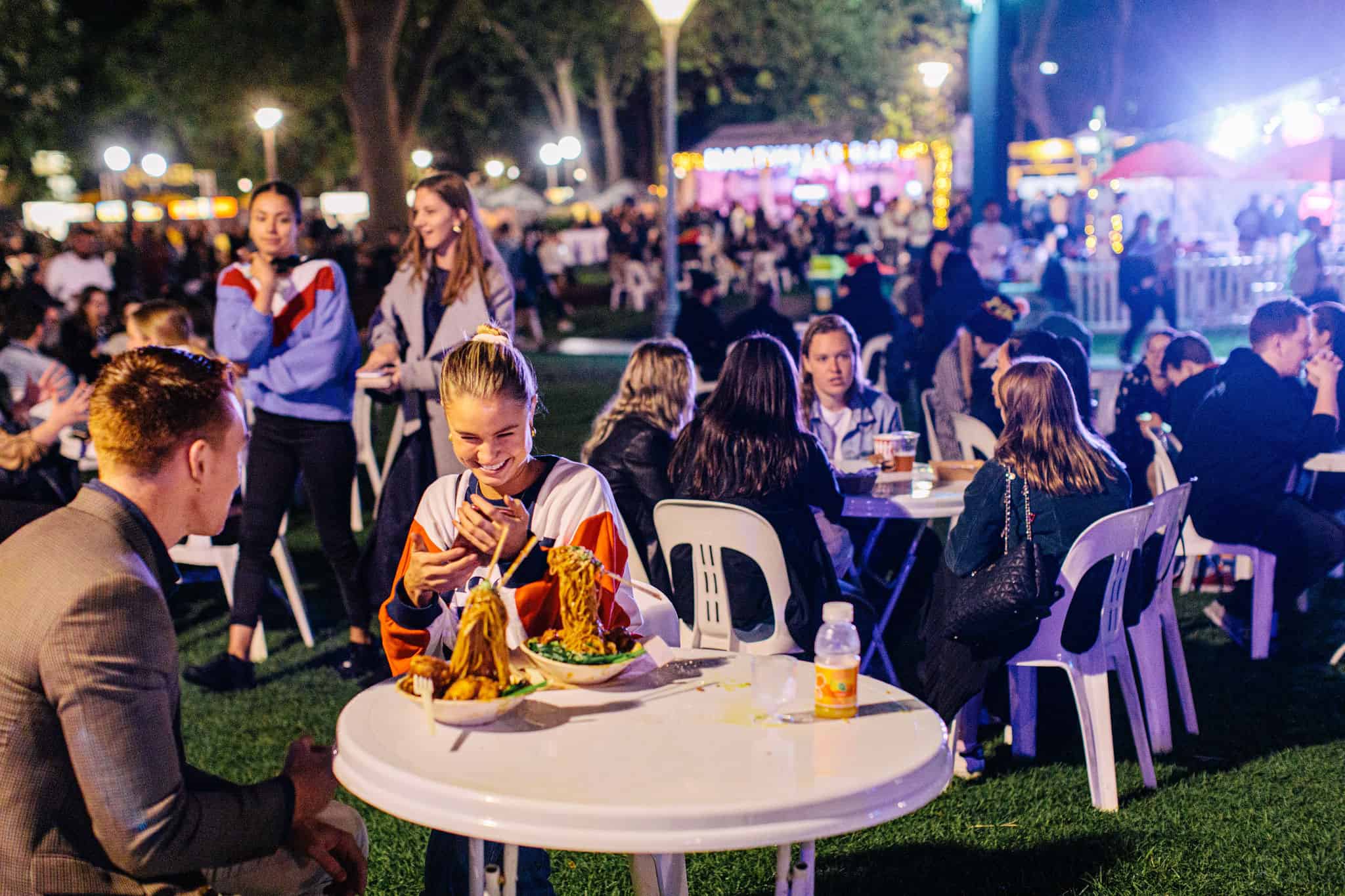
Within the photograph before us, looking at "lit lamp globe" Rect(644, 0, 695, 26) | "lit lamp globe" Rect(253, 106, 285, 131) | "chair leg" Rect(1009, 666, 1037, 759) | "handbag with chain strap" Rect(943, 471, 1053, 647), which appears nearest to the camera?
"handbag with chain strap" Rect(943, 471, 1053, 647)

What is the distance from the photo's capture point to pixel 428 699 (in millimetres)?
2527

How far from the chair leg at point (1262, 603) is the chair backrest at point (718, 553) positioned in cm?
259

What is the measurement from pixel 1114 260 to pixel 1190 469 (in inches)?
538

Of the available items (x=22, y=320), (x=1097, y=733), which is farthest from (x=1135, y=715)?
(x=22, y=320)

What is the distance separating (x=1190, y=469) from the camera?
609 cm

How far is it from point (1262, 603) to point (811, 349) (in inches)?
90.8

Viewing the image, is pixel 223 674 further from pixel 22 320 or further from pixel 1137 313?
pixel 1137 313

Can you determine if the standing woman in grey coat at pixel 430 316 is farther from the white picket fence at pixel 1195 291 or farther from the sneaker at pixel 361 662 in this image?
the white picket fence at pixel 1195 291

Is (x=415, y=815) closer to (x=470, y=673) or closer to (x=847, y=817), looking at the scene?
(x=470, y=673)

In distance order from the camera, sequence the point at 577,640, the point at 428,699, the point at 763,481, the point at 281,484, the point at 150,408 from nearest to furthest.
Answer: the point at 150,408
the point at 428,699
the point at 577,640
the point at 763,481
the point at 281,484

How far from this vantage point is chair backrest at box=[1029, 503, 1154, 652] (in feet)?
14.4

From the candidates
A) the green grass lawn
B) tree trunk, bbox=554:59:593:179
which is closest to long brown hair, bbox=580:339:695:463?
the green grass lawn

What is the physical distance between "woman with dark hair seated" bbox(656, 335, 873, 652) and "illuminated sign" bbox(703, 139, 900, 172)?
4129 centimetres

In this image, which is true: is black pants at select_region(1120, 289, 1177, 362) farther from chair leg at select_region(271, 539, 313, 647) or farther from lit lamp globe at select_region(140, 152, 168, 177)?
lit lamp globe at select_region(140, 152, 168, 177)
